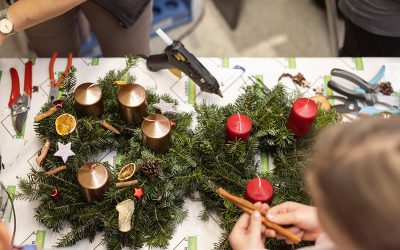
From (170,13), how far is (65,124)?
1.13 meters

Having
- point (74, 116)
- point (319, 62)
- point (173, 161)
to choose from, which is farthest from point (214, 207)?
point (319, 62)

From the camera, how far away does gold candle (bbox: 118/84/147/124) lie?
3.38 feet

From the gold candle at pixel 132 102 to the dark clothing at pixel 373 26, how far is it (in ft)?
2.41

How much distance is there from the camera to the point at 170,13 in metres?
2.05

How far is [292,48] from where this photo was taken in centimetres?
214

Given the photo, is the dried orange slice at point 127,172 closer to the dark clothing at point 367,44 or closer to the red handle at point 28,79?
the red handle at point 28,79

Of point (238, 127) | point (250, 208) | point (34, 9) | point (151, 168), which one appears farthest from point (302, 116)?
point (34, 9)

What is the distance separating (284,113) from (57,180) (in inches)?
21.2

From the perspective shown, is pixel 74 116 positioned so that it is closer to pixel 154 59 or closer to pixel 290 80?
pixel 154 59

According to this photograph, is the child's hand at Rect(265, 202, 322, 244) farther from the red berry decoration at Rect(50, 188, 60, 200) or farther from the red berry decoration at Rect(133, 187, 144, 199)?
the red berry decoration at Rect(50, 188, 60, 200)

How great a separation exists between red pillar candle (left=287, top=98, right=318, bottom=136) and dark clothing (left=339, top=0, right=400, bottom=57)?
0.48m

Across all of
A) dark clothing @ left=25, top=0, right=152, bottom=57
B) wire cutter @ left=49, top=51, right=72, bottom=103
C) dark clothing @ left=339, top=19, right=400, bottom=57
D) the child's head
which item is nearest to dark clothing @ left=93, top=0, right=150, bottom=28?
dark clothing @ left=25, top=0, right=152, bottom=57

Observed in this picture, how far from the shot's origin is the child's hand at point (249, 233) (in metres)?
0.86

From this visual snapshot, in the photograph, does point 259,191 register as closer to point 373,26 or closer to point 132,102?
point 132,102
